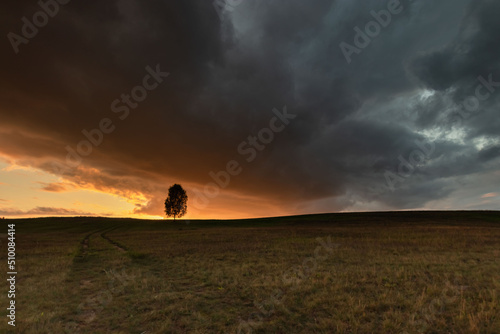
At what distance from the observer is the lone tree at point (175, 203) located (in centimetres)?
10669

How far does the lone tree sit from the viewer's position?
107 meters

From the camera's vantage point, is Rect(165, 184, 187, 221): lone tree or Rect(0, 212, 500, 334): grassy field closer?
Rect(0, 212, 500, 334): grassy field

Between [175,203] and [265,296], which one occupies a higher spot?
[175,203]

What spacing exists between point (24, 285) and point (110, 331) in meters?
10.5

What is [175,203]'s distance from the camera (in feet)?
351

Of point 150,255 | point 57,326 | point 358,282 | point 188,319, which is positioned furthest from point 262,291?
point 150,255

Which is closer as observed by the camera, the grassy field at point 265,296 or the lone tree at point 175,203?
the grassy field at point 265,296

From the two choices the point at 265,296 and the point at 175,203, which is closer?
the point at 265,296

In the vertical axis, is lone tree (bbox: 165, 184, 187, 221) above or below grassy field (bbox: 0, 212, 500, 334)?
above

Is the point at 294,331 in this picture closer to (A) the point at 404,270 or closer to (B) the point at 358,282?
(B) the point at 358,282

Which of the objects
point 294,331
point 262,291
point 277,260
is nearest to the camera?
point 294,331

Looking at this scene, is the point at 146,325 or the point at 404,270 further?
the point at 404,270

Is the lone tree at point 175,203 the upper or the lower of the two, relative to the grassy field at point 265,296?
upper

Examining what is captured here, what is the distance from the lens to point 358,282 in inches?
590
